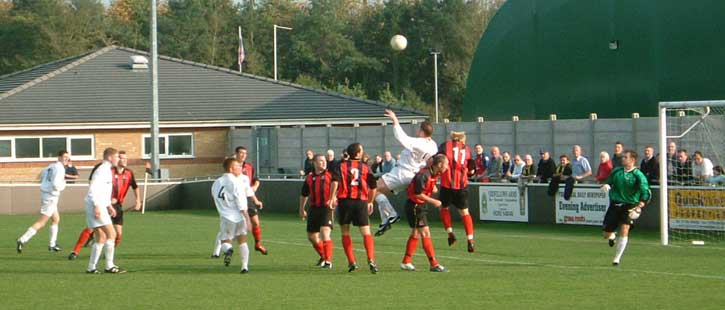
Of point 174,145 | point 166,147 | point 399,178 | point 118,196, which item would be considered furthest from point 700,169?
point 174,145

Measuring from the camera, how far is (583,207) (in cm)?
2623

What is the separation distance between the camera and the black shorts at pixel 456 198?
63.9ft

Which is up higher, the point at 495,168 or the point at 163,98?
the point at 163,98

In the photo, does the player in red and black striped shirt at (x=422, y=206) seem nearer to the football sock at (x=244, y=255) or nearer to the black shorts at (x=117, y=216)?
the football sock at (x=244, y=255)

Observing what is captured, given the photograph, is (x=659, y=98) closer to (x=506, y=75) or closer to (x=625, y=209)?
(x=506, y=75)

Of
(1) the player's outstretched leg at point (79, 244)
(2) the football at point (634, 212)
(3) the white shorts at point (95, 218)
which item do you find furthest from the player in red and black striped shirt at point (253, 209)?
(2) the football at point (634, 212)

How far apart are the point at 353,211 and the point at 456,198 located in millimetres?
3526

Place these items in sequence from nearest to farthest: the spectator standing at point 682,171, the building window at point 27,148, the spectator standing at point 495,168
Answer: the spectator standing at point 682,171, the spectator standing at point 495,168, the building window at point 27,148

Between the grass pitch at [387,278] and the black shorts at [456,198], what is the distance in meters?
0.84

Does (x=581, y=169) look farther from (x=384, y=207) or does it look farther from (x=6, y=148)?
(x=6, y=148)

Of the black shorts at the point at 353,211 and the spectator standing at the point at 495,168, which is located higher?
the spectator standing at the point at 495,168

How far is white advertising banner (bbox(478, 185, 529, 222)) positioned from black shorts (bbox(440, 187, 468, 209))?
867cm

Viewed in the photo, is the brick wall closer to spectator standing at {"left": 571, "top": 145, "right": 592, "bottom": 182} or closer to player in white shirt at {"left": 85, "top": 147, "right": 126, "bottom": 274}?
spectator standing at {"left": 571, "top": 145, "right": 592, "bottom": 182}

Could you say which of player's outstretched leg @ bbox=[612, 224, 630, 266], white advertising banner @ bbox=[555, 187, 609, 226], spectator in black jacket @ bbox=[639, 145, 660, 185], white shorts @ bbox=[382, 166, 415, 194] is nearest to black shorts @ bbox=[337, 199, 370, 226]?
white shorts @ bbox=[382, 166, 415, 194]
